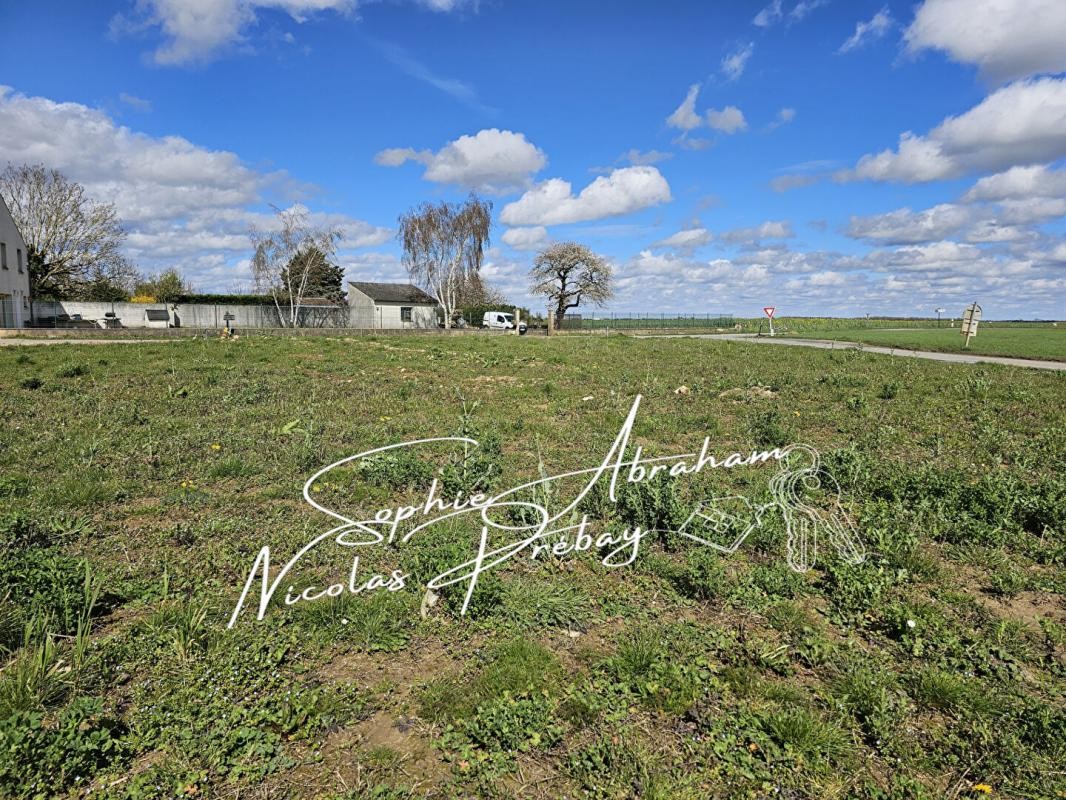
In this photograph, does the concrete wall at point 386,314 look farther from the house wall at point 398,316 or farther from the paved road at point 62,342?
the paved road at point 62,342

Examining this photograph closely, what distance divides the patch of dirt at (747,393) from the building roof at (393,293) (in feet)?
181

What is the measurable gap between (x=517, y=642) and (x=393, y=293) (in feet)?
212

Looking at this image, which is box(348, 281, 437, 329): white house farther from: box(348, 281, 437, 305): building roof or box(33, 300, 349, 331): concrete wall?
box(33, 300, 349, 331): concrete wall

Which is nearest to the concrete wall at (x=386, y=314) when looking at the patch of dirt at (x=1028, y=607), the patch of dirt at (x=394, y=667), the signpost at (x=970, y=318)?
the signpost at (x=970, y=318)

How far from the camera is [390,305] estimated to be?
63.7 meters

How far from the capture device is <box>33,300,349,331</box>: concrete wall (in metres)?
42.5

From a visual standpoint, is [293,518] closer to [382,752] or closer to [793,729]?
[382,752]

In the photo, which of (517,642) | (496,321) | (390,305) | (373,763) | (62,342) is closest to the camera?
(373,763)

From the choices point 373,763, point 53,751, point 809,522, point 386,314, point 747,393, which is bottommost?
point 373,763

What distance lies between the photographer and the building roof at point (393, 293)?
63.8 m

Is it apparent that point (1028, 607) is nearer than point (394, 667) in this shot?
No

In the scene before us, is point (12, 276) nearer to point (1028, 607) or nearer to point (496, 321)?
point (496, 321)

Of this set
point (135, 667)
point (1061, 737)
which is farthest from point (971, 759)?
point (135, 667)

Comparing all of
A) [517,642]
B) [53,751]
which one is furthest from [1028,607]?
[53,751]
